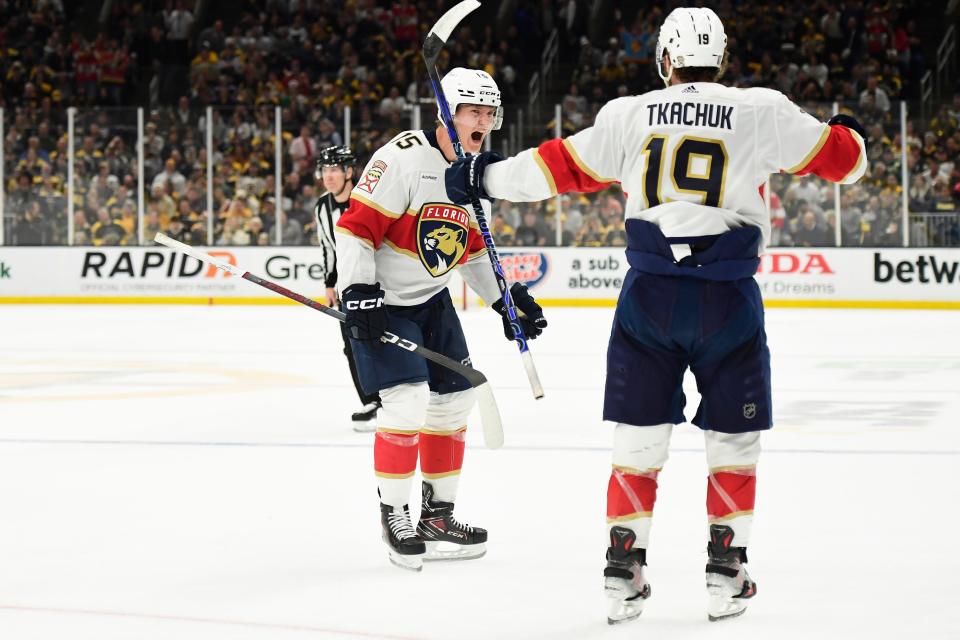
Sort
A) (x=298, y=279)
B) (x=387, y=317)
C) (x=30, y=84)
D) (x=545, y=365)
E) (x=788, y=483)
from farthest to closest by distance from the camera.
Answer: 1. (x=30, y=84)
2. (x=298, y=279)
3. (x=545, y=365)
4. (x=788, y=483)
5. (x=387, y=317)

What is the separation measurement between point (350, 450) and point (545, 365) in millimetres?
3292

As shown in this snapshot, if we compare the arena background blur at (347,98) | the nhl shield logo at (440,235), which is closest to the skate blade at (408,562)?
the nhl shield logo at (440,235)

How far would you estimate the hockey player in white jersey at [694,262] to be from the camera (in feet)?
9.87

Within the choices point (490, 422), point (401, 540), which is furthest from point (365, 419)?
Answer: point (401, 540)

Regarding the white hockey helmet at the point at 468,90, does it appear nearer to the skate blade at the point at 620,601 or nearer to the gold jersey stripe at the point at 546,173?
the gold jersey stripe at the point at 546,173

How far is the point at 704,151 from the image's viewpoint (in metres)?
3.00

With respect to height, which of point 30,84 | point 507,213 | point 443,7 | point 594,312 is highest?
point 443,7

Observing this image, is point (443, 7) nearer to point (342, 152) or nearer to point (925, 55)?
point (925, 55)

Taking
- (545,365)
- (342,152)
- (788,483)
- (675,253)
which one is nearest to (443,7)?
(545,365)

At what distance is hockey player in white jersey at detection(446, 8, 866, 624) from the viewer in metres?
3.01

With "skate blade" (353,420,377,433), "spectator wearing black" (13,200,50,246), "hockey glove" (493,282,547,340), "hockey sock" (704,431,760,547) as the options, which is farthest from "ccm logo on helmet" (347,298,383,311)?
"spectator wearing black" (13,200,50,246)

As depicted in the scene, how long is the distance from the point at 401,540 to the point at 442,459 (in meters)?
0.34

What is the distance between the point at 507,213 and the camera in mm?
13711

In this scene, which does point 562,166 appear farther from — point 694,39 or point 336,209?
point 336,209
